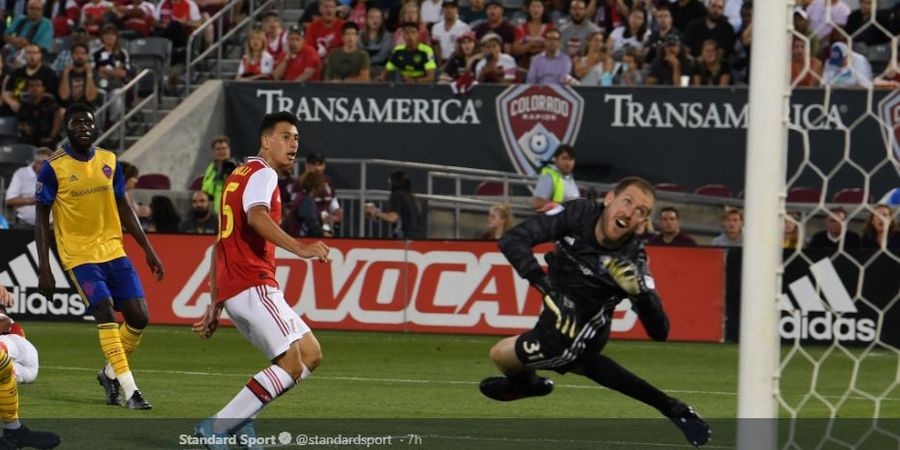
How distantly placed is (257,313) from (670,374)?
Result: 6.53m

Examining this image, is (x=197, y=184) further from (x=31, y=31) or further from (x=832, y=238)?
(x=832, y=238)

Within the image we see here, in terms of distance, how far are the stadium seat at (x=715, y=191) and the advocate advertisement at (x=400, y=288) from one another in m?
3.59

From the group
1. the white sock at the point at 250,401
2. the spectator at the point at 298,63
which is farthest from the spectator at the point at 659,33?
the white sock at the point at 250,401

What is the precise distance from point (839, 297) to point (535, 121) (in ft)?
18.8

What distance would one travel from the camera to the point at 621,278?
7.88 m

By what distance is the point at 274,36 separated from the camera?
22906mm

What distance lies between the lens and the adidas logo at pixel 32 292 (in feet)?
59.4

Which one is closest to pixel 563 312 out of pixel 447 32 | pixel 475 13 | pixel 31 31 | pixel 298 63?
pixel 447 32

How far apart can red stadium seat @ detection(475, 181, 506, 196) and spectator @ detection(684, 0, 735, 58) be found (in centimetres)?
315

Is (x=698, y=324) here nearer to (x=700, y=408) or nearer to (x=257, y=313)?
(x=700, y=408)

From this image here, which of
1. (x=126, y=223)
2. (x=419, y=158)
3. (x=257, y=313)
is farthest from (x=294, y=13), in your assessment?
(x=257, y=313)

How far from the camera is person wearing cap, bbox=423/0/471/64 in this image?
73.2 feet

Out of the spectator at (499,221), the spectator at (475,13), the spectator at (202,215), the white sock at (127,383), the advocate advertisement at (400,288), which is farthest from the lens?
the spectator at (475,13)

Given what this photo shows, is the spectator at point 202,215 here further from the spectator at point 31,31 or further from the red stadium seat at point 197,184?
the spectator at point 31,31
